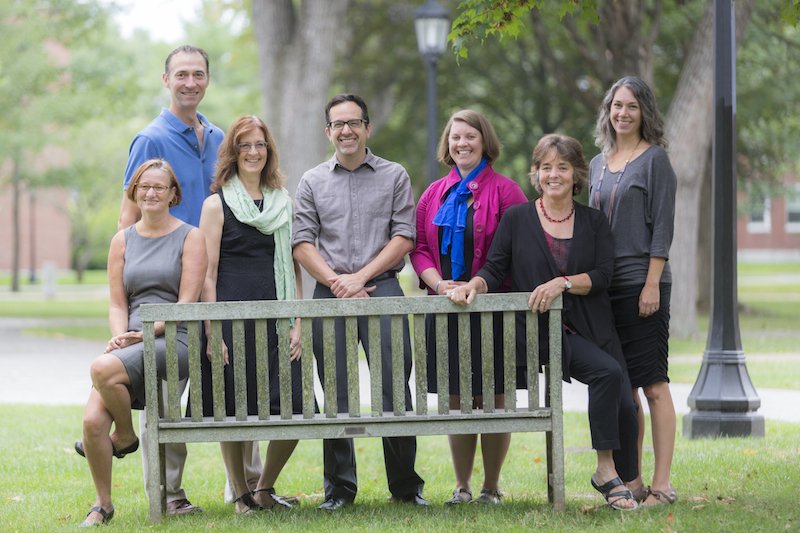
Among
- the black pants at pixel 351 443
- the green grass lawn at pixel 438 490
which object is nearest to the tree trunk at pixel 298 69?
the green grass lawn at pixel 438 490

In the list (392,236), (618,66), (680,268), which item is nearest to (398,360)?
(392,236)

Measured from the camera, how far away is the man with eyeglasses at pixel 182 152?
4797 millimetres

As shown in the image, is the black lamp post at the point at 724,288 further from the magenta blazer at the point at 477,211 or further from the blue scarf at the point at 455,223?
the blue scarf at the point at 455,223

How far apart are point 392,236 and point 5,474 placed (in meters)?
3.24

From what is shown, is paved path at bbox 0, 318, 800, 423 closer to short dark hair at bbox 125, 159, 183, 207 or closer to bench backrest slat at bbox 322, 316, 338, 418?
bench backrest slat at bbox 322, 316, 338, 418

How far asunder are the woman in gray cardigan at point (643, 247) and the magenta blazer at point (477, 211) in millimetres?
505

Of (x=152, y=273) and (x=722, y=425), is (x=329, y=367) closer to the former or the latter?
(x=152, y=273)

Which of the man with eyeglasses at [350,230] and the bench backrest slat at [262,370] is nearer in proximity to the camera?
the bench backrest slat at [262,370]

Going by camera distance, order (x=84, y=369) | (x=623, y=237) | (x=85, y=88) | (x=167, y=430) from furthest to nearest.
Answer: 1. (x=85, y=88)
2. (x=84, y=369)
3. (x=623, y=237)
4. (x=167, y=430)

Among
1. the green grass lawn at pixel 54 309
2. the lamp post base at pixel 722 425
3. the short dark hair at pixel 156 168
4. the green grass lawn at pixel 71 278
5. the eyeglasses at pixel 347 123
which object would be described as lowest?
the lamp post base at pixel 722 425

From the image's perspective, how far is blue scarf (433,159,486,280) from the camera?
467 cm

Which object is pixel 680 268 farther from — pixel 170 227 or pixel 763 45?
pixel 170 227

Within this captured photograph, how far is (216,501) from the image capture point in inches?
201

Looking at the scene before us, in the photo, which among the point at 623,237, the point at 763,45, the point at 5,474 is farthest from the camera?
the point at 763,45
